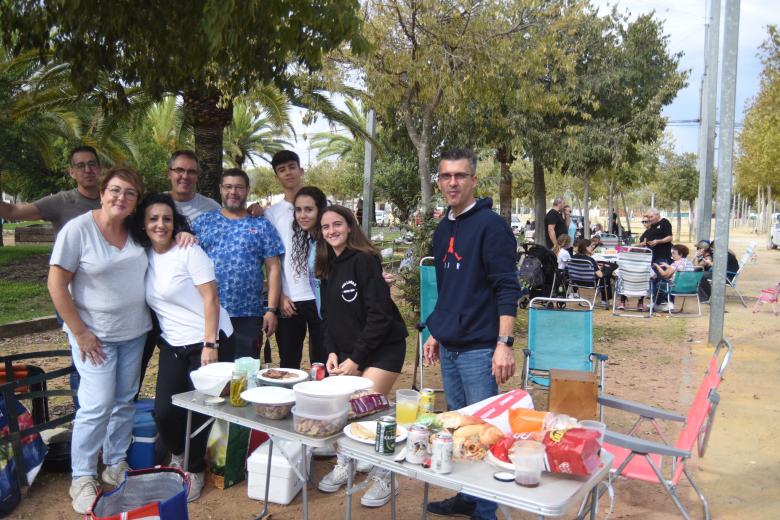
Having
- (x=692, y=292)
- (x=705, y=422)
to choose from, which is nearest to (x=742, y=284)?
(x=692, y=292)

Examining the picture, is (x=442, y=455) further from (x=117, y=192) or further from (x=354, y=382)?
(x=117, y=192)

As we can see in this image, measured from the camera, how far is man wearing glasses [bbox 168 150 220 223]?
13.6 feet

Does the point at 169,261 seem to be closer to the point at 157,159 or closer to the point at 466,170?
the point at 466,170

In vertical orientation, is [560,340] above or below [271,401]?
below

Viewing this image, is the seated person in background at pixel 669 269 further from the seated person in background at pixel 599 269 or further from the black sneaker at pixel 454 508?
the black sneaker at pixel 454 508

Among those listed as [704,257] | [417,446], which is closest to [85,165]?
[417,446]

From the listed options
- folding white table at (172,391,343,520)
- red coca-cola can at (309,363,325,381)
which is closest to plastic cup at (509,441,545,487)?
folding white table at (172,391,343,520)

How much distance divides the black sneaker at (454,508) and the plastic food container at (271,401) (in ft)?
4.15

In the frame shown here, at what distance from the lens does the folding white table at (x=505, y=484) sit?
200 cm

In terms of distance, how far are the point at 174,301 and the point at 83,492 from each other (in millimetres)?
1171

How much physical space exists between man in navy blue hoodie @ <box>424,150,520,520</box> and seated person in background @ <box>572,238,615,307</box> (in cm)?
796

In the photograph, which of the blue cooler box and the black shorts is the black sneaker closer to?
the black shorts

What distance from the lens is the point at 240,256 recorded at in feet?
13.0

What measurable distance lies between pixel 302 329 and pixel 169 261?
1.14 m
